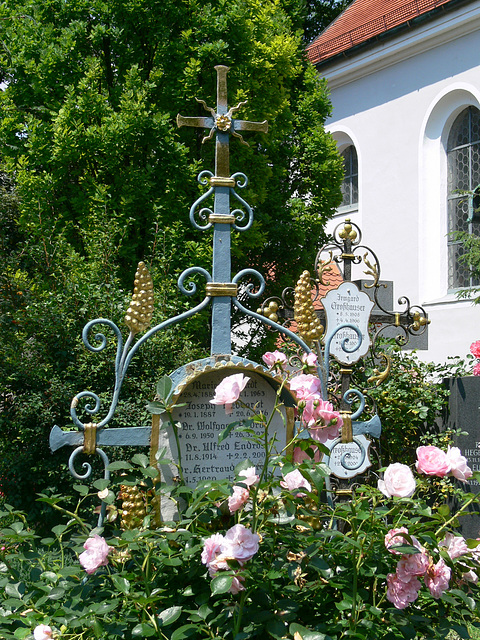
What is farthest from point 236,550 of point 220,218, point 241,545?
point 220,218

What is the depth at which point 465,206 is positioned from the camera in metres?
12.3

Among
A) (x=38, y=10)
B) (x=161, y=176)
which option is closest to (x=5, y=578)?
(x=161, y=176)

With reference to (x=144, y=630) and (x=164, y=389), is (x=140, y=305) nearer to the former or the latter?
(x=164, y=389)

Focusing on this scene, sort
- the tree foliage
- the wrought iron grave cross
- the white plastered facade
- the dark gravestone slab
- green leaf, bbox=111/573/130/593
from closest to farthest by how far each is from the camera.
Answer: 1. green leaf, bbox=111/573/130/593
2. the wrought iron grave cross
3. the tree foliage
4. the dark gravestone slab
5. the white plastered facade

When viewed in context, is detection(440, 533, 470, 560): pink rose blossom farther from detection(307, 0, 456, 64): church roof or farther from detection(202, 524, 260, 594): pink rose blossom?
detection(307, 0, 456, 64): church roof

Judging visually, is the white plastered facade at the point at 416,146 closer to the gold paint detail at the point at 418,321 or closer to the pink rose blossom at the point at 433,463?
the gold paint detail at the point at 418,321

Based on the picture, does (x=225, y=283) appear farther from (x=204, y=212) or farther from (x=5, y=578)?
(x=5, y=578)

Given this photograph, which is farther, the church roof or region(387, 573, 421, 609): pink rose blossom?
the church roof

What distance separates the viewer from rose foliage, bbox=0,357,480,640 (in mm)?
2215

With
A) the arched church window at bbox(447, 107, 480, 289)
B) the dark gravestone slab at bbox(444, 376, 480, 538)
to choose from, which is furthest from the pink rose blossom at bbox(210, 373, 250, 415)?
the arched church window at bbox(447, 107, 480, 289)

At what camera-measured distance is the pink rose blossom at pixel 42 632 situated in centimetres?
221

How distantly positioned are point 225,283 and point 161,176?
372cm

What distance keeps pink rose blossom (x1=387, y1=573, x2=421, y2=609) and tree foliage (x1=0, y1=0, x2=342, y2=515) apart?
3599 millimetres

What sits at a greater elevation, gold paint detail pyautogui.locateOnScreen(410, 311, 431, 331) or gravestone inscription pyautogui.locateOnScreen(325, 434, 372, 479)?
gold paint detail pyautogui.locateOnScreen(410, 311, 431, 331)
